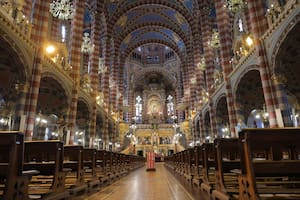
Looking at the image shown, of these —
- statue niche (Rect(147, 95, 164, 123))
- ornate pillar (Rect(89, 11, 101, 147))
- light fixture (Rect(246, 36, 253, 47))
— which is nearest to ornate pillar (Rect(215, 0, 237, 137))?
light fixture (Rect(246, 36, 253, 47))

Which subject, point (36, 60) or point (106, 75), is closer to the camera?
point (36, 60)

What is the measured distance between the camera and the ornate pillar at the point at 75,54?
Answer: 15.1 metres

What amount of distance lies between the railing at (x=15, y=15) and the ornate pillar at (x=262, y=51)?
1123cm

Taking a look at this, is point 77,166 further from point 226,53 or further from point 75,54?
point 226,53

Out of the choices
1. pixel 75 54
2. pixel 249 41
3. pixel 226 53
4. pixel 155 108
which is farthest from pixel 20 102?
pixel 155 108

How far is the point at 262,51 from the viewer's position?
10.7 meters

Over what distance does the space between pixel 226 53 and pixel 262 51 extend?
637cm

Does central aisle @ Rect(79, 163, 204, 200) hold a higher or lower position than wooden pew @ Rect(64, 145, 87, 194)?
lower

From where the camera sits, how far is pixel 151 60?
48375 millimetres

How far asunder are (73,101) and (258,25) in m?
12.3

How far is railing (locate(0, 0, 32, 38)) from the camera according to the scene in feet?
29.8

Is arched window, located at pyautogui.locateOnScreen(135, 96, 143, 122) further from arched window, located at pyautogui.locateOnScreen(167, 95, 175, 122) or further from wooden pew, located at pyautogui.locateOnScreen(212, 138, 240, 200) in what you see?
wooden pew, located at pyautogui.locateOnScreen(212, 138, 240, 200)

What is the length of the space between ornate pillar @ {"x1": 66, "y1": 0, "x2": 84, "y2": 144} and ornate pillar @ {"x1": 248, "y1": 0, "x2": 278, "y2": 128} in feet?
38.5

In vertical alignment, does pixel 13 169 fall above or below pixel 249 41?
below
